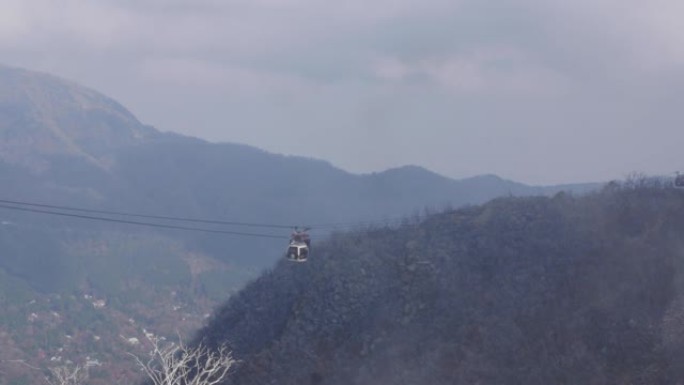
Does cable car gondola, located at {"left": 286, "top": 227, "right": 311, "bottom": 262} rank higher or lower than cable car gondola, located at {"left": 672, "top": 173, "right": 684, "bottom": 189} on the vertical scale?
lower

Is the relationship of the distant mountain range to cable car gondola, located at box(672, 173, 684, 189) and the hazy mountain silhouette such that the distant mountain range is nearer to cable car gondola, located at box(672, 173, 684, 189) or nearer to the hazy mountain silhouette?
the hazy mountain silhouette

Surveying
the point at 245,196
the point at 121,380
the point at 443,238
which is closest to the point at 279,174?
the point at 245,196

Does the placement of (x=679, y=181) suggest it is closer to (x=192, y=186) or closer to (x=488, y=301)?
(x=488, y=301)

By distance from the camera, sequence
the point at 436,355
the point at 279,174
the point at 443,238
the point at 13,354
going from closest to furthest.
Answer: the point at 436,355, the point at 443,238, the point at 13,354, the point at 279,174

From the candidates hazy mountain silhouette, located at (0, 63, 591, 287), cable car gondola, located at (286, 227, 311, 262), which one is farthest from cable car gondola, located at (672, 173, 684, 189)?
hazy mountain silhouette, located at (0, 63, 591, 287)

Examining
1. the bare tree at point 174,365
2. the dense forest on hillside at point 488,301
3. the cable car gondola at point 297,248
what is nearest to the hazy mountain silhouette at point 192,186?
the dense forest on hillside at point 488,301

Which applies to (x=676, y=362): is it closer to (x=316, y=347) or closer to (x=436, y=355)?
(x=436, y=355)

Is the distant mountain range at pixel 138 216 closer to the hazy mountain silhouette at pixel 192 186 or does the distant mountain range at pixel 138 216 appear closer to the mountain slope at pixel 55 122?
the hazy mountain silhouette at pixel 192 186

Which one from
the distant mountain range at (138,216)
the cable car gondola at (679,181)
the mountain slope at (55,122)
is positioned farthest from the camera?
the mountain slope at (55,122)
